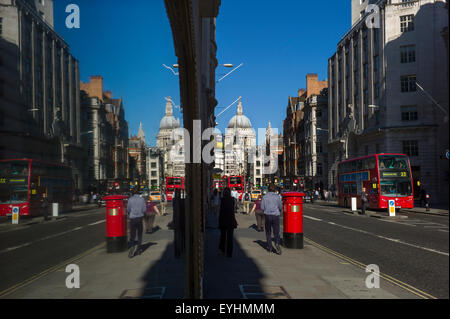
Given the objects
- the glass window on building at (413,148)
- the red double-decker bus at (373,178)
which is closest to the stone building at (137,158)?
the glass window on building at (413,148)

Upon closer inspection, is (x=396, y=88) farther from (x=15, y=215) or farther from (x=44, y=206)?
(x=15, y=215)

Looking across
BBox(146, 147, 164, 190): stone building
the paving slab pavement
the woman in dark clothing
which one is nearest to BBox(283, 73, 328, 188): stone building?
the woman in dark clothing

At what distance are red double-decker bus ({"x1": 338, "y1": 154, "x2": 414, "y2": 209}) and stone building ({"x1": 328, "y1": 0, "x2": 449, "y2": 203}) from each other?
1.12 metres

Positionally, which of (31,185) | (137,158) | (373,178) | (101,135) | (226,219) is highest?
(101,135)

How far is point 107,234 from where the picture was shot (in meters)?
2.40

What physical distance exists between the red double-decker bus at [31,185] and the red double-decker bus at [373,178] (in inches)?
541

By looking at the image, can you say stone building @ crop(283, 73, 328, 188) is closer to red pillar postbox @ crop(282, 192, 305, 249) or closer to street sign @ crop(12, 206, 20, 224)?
red pillar postbox @ crop(282, 192, 305, 249)

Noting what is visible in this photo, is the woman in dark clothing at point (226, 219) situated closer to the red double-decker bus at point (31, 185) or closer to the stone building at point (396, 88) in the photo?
the stone building at point (396, 88)

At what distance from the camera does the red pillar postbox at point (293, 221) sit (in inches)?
425

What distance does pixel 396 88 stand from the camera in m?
2.95

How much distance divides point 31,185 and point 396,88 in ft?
8.78

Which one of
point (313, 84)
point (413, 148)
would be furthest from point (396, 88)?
point (313, 84)
